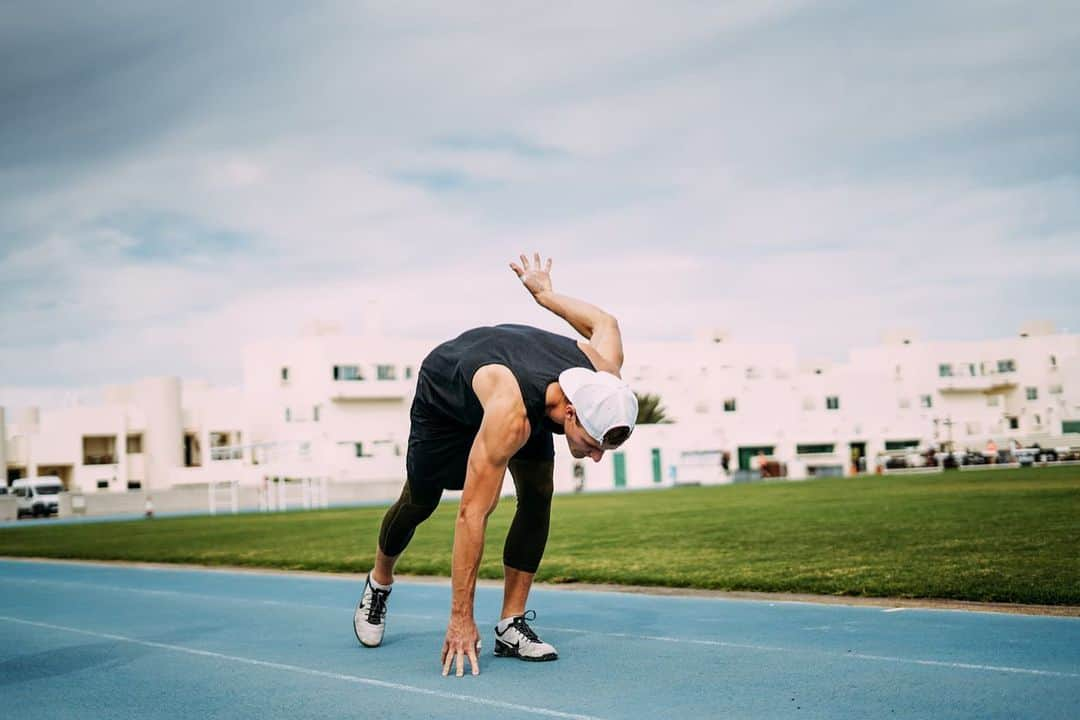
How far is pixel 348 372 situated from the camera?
8138cm

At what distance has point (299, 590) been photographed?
10.6 m

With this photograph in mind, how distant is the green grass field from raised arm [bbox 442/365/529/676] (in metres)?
4.08

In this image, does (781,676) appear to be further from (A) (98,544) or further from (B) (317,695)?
(A) (98,544)

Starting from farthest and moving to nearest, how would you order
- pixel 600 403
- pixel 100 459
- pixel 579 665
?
pixel 100 459 → pixel 579 665 → pixel 600 403

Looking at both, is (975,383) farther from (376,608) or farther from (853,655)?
(376,608)

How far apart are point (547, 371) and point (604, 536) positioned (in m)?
12.1

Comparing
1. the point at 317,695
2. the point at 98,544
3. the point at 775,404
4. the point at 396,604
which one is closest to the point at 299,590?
the point at 396,604

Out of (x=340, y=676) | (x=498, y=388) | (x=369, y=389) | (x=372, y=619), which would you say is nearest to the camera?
(x=498, y=388)

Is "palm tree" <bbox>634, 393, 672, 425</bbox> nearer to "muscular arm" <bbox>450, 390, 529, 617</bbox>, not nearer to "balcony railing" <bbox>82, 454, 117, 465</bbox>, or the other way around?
"balcony railing" <bbox>82, 454, 117, 465</bbox>

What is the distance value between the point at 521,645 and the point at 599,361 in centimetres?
153

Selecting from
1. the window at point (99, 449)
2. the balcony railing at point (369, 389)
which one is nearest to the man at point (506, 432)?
the window at point (99, 449)

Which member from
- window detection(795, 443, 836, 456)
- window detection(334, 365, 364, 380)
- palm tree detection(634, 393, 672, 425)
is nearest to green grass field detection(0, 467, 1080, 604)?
window detection(334, 365, 364, 380)

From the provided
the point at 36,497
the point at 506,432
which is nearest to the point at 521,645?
the point at 506,432

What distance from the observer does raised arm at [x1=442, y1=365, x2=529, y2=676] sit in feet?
16.5
